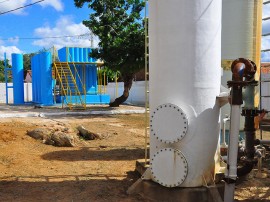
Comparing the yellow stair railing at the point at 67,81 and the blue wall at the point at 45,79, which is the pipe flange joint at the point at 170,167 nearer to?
the yellow stair railing at the point at 67,81

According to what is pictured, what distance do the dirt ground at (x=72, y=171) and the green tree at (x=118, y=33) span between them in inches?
334

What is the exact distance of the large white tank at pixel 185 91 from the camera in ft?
15.8

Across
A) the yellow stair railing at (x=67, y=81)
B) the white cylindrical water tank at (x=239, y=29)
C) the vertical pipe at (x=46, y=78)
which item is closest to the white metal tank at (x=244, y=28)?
the white cylindrical water tank at (x=239, y=29)

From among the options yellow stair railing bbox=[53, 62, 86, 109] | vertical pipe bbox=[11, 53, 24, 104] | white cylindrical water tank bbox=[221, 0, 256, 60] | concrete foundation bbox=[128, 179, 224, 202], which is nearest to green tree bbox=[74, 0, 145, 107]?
yellow stair railing bbox=[53, 62, 86, 109]

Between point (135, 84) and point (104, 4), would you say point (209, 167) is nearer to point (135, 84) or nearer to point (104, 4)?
point (104, 4)

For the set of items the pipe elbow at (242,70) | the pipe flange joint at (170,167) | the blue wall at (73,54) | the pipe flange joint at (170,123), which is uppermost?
the blue wall at (73,54)

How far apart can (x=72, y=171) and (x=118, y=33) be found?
13.1 m

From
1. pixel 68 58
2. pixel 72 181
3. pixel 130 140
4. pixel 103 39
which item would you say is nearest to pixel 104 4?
pixel 103 39

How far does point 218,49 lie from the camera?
5.08 meters

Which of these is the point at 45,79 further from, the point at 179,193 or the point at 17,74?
the point at 179,193

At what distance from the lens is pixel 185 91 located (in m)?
4.85

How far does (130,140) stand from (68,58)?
1368 cm

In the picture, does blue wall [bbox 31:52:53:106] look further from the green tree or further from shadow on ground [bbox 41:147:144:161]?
shadow on ground [bbox 41:147:144:161]

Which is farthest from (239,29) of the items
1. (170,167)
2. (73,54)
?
(73,54)
